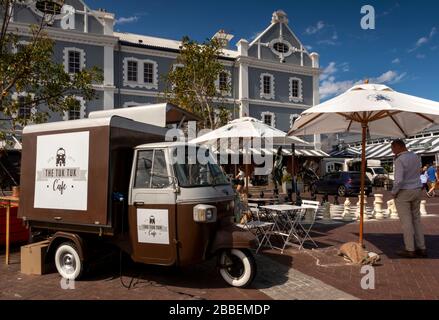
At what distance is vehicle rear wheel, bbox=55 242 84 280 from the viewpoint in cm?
556

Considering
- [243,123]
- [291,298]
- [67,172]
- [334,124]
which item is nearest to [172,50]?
[243,123]

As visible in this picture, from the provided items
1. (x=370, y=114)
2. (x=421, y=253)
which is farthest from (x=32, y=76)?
(x=421, y=253)

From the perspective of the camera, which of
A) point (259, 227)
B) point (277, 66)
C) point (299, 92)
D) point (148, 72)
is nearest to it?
point (259, 227)

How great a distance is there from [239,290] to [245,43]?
89.8ft

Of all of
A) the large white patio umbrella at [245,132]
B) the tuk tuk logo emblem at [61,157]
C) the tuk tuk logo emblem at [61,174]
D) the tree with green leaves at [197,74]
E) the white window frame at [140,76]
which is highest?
the white window frame at [140,76]

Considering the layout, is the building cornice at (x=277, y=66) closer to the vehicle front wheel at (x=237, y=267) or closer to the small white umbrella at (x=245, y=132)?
the small white umbrella at (x=245, y=132)

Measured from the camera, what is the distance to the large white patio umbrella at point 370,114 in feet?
18.5

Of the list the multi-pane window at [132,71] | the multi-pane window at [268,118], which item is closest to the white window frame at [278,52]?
the multi-pane window at [268,118]

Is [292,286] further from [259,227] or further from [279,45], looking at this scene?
[279,45]

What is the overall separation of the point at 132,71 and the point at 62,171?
2298 centimetres

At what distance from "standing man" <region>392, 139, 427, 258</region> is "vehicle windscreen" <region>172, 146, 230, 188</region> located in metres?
3.17

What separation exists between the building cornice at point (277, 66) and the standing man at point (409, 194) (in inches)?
973

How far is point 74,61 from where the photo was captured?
24891 mm

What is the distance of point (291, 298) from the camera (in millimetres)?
4758
